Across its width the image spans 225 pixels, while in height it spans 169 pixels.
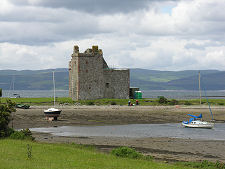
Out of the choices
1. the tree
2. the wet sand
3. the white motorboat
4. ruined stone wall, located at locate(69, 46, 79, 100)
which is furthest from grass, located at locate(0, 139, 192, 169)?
ruined stone wall, located at locate(69, 46, 79, 100)

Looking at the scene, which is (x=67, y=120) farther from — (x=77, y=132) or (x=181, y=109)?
(x=181, y=109)

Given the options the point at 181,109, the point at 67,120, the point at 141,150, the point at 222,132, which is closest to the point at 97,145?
the point at 141,150

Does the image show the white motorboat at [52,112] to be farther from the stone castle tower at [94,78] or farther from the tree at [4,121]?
the stone castle tower at [94,78]

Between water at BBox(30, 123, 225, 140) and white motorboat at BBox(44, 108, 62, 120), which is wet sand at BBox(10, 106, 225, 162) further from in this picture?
water at BBox(30, 123, 225, 140)

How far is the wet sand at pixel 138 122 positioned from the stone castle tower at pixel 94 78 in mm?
10900

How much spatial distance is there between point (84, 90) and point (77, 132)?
41.7m

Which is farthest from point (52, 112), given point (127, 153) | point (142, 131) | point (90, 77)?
point (127, 153)

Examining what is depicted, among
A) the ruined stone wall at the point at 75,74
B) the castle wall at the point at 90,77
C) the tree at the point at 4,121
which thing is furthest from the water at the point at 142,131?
the ruined stone wall at the point at 75,74

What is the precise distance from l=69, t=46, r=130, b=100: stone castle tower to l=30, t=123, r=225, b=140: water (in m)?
34.1

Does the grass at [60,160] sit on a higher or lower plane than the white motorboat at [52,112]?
→ lower

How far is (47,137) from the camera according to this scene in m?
43.6

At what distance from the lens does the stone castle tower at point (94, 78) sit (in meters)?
91.4

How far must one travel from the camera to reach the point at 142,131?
5206 centimetres

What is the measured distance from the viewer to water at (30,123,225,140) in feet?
157
